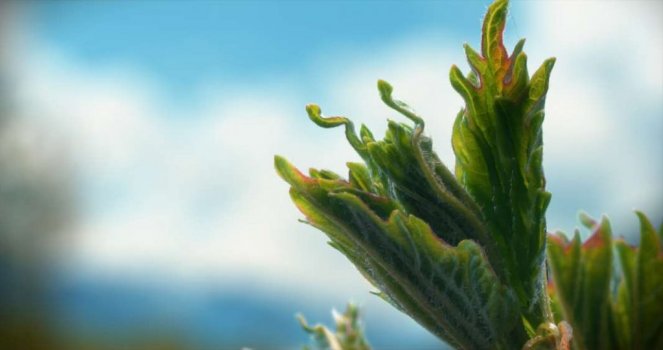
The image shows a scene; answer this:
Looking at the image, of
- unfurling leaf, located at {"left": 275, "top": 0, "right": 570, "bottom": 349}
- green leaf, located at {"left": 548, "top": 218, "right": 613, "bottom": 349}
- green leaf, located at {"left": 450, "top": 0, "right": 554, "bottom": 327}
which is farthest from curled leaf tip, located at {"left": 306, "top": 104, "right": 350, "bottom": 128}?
green leaf, located at {"left": 548, "top": 218, "right": 613, "bottom": 349}

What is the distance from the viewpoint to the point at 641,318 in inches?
31.1

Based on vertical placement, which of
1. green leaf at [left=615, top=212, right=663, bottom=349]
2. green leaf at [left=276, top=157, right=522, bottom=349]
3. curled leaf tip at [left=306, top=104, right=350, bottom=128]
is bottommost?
green leaf at [left=615, top=212, right=663, bottom=349]

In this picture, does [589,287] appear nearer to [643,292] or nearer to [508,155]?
[643,292]

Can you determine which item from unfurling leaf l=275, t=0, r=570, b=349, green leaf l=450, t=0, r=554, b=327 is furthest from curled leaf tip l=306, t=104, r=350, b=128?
green leaf l=450, t=0, r=554, b=327

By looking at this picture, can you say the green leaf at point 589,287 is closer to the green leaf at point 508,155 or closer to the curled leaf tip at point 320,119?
the green leaf at point 508,155

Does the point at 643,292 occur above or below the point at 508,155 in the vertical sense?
below

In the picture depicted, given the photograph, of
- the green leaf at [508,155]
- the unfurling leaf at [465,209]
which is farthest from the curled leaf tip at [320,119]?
the green leaf at [508,155]

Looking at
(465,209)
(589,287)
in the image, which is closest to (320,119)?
(465,209)

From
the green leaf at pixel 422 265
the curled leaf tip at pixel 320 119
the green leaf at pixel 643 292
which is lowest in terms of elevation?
the green leaf at pixel 643 292

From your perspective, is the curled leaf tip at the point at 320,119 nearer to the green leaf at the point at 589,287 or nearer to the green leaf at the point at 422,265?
the green leaf at the point at 422,265

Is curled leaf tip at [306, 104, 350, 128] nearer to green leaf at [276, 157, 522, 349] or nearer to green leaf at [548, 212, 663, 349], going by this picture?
green leaf at [276, 157, 522, 349]

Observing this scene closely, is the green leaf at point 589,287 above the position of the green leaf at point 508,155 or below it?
below

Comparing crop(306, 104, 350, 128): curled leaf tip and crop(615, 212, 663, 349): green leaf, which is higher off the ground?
crop(306, 104, 350, 128): curled leaf tip

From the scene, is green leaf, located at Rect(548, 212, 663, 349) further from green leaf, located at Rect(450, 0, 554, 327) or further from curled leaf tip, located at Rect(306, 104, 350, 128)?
curled leaf tip, located at Rect(306, 104, 350, 128)
